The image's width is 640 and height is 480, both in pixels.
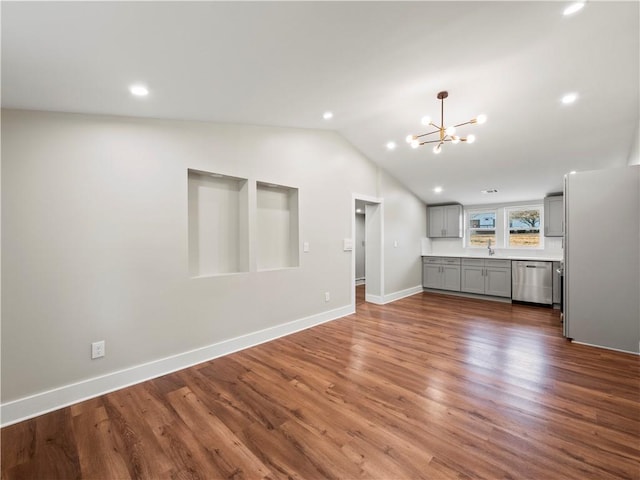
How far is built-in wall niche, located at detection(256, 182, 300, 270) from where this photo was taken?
3646 millimetres

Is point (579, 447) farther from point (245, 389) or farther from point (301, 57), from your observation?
point (301, 57)

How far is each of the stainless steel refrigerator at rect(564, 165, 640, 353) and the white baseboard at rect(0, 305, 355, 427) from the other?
364 cm

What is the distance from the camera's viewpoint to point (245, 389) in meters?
2.34

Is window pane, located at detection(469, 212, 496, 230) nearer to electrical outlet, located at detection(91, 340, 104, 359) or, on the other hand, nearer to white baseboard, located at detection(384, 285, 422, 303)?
white baseboard, located at detection(384, 285, 422, 303)

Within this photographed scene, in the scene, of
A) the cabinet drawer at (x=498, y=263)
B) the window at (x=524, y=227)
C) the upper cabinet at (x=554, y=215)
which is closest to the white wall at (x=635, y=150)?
the upper cabinet at (x=554, y=215)

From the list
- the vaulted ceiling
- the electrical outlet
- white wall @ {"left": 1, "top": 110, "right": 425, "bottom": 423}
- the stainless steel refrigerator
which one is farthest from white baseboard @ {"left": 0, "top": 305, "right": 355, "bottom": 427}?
the stainless steel refrigerator

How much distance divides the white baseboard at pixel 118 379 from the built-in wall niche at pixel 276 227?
88 centimetres

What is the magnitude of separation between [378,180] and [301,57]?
3.48 meters

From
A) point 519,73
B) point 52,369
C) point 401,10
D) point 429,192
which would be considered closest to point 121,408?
point 52,369

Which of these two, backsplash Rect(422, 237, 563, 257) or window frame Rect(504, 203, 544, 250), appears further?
window frame Rect(504, 203, 544, 250)

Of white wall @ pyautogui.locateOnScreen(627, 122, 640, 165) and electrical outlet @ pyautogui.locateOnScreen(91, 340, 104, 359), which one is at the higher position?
white wall @ pyautogui.locateOnScreen(627, 122, 640, 165)

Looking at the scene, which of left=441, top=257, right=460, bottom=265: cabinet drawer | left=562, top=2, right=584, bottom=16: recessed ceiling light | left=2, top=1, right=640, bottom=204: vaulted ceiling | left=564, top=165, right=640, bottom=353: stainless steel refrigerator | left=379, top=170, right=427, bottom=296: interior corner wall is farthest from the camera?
left=441, top=257, right=460, bottom=265: cabinet drawer

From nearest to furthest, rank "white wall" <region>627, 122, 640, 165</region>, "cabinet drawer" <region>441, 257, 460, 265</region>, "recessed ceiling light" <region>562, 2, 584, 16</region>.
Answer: "recessed ceiling light" <region>562, 2, 584, 16</region> → "white wall" <region>627, 122, 640, 165</region> → "cabinet drawer" <region>441, 257, 460, 265</region>

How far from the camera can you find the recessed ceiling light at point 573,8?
1.94 m
